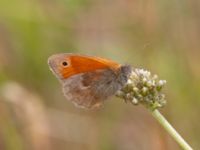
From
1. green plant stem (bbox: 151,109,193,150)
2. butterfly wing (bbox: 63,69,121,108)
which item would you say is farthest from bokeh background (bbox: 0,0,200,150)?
green plant stem (bbox: 151,109,193,150)

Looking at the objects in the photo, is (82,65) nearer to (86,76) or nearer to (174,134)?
(86,76)

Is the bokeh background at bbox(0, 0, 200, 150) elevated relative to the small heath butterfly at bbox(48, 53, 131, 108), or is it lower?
elevated

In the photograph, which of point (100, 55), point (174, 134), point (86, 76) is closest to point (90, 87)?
point (86, 76)

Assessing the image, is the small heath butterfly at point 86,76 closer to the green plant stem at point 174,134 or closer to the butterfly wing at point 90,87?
the butterfly wing at point 90,87

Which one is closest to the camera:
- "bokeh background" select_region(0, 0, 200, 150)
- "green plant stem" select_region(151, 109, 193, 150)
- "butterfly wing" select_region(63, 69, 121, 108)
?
"green plant stem" select_region(151, 109, 193, 150)

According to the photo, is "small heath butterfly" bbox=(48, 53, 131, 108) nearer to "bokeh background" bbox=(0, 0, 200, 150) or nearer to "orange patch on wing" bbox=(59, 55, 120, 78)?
"orange patch on wing" bbox=(59, 55, 120, 78)
